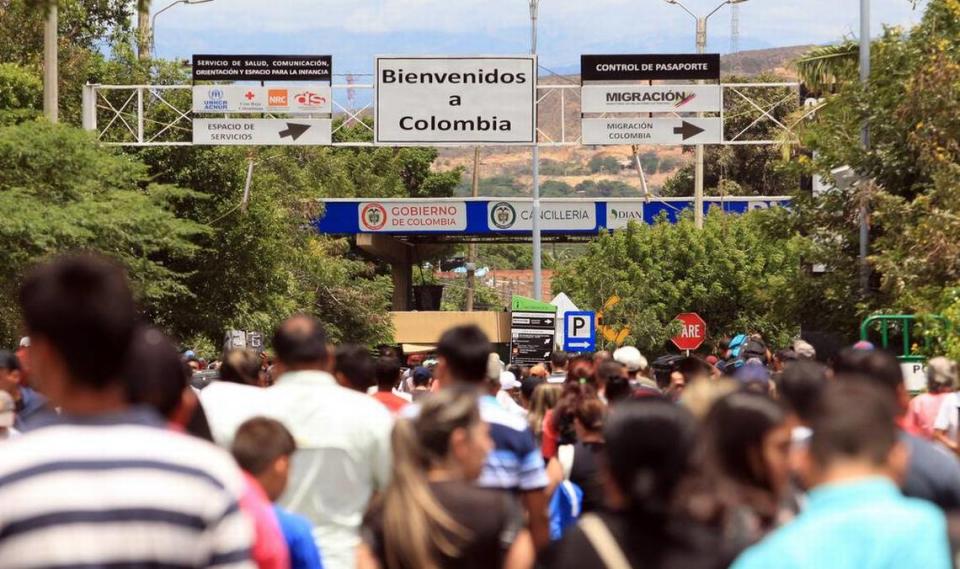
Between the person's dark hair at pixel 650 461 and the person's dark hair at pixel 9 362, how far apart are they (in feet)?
21.9

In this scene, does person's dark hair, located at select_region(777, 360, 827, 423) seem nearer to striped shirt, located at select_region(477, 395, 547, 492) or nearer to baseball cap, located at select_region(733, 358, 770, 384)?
baseball cap, located at select_region(733, 358, 770, 384)

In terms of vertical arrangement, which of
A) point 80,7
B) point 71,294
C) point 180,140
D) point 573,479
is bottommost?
point 573,479

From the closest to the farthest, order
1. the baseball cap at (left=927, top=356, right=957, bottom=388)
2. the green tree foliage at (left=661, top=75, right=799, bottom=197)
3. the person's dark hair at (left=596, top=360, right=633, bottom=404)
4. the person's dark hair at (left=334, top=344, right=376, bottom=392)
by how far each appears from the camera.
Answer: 1. the person's dark hair at (left=334, top=344, right=376, bottom=392)
2. the person's dark hair at (left=596, top=360, right=633, bottom=404)
3. the baseball cap at (left=927, top=356, right=957, bottom=388)
4. the green tree foliage at (left=661, top=75, right=799, bottom=197)

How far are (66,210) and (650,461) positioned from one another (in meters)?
22.9

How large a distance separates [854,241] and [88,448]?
72.8ft

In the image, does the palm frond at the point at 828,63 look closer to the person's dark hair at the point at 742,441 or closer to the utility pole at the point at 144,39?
the utility pole at the point at 144,39

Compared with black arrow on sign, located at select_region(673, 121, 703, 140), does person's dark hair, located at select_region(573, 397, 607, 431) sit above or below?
below

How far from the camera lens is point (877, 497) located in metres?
3.64

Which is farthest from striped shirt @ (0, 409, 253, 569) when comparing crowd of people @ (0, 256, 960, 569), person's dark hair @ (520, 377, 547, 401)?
person's dark hair @ (520, 377, 547, 401)

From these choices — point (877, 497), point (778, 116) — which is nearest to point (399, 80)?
point (877, 497)

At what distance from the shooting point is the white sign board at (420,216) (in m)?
55.1

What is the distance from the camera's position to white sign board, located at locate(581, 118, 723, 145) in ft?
106

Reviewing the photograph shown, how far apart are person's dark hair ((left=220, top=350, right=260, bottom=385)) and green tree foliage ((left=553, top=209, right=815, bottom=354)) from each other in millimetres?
35440

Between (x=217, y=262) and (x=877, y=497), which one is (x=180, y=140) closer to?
(x=217, y=262)
